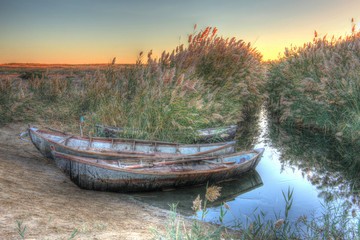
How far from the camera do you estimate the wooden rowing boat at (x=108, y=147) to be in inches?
233

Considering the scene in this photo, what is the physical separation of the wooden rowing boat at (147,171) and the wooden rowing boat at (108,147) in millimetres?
273

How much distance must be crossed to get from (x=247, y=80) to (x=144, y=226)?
9.65 m

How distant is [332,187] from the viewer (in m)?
6.43

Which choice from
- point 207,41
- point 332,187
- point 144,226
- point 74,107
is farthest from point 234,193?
point 207,41

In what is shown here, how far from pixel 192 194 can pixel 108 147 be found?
233cm

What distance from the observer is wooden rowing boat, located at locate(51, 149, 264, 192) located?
16.8 ft

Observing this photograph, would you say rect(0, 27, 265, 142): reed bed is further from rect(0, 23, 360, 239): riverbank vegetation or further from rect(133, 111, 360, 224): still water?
rect(133, 111, 360, 224): still water

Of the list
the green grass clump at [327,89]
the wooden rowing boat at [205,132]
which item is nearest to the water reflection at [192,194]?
the wooden rowing boat at [205,132]

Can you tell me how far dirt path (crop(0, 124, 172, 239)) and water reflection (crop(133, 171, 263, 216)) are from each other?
1.52 ft

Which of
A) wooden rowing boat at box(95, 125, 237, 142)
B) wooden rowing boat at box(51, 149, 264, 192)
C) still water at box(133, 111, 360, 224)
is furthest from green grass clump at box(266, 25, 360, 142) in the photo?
wooden rowing boat at box(51, 149, 264, 192)

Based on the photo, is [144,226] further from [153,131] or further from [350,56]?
[350,56]

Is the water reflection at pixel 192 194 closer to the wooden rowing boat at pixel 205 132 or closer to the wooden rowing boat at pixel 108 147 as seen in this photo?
the wooden rowing boat at pixel 108 147

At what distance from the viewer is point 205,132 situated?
28.5ft

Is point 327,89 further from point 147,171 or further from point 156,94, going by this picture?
point 147,171
